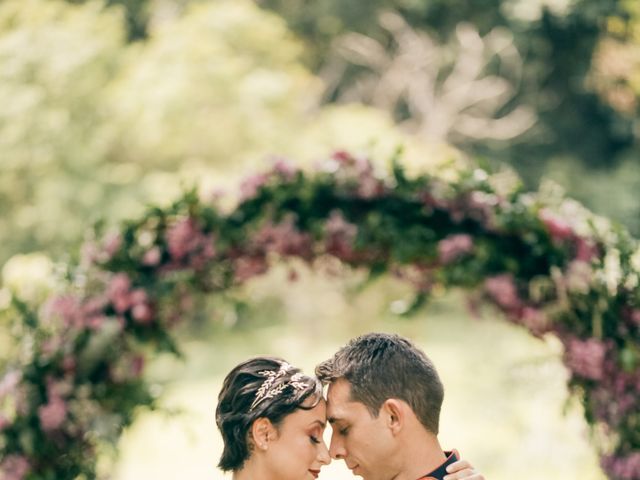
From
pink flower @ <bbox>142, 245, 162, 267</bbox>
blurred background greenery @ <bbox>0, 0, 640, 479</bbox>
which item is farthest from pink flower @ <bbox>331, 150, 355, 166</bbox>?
blurred background greenery @ <bbox>0, 0, 640, 479</bbox>

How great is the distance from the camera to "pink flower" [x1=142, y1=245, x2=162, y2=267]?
5012mm

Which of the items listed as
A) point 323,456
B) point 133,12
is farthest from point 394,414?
point 133,12

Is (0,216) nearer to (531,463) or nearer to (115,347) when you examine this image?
(531,463)

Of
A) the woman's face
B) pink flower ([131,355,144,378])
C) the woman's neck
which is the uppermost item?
the woman's face

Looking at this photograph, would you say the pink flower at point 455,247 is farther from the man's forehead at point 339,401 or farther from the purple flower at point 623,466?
the man's forehead at point 339,401

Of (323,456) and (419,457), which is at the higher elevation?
(419,457)

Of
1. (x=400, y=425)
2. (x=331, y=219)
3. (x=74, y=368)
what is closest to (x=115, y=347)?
(x=74, y=368)

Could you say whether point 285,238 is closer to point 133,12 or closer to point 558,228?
point 558,228

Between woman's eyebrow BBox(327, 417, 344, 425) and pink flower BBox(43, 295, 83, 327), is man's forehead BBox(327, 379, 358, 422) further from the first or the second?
pink flower BBox(43, 295, 83, 327)

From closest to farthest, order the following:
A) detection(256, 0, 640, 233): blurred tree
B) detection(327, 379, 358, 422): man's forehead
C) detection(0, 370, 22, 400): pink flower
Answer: detection(327, 379, 358, 422): man's forehead → detection(0, 370, 22, 400): pink flower → detection(256, 0, 640, 233): blurred tree

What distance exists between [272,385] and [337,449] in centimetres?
29

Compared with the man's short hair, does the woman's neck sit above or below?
below

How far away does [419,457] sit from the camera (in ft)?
9.57

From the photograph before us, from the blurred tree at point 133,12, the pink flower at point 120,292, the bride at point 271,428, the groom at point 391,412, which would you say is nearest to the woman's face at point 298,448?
the bride at point 271,428
